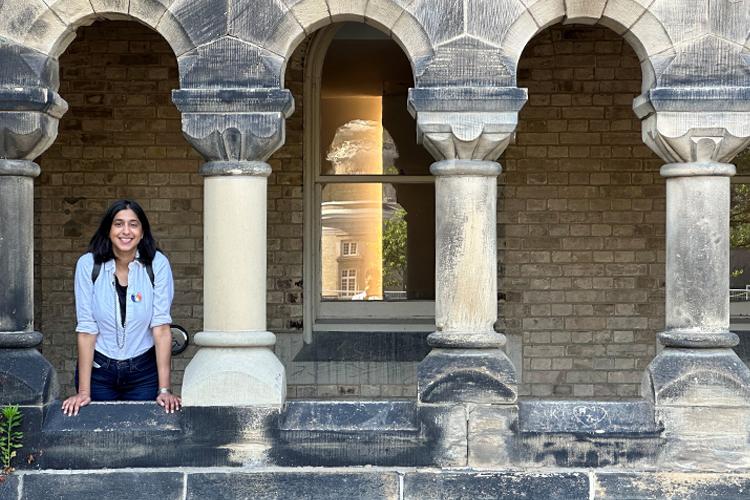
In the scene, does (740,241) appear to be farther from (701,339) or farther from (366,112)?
(701,339)

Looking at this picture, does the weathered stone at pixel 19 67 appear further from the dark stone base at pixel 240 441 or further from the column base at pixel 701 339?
the column base at pixel 701 339

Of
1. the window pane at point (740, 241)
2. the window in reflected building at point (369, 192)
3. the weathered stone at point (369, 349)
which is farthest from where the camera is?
the window pane at point (740, 241)

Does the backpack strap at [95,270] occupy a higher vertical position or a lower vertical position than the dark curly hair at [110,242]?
lower

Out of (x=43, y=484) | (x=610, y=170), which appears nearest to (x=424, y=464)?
(x=43, y=484)

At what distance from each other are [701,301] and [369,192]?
10.6 feet

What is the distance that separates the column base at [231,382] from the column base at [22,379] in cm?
72

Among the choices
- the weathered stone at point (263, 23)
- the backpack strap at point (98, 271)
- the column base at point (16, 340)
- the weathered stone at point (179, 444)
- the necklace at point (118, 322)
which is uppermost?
the weathered stone at point (263, 23)

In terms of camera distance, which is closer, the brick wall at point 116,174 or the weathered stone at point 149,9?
the weathered stone at point 149,9

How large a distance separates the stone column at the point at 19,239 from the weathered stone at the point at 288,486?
3.11 feet

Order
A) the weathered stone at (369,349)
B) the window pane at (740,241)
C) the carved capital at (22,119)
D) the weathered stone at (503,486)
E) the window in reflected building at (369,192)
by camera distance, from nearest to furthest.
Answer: the weathered stone at (503,486), the carved capital at (22,119), the weathered stone at (369,349), the window in reflected building at (369,192), the window pane at (740,241)

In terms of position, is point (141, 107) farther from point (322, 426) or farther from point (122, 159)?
point (322, 426)

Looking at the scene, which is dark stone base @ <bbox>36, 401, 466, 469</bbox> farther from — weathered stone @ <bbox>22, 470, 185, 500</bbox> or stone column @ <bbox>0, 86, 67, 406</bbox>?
stone column @ <bbox>0, 86, 67, 406</bbox>

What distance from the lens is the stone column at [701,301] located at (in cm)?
614

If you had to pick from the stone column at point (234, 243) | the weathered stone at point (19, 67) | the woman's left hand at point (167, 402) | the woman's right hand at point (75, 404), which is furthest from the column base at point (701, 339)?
the weathered stone at point (19, 67)
